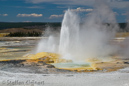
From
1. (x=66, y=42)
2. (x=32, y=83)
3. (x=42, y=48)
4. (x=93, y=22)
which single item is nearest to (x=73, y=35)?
(x=66, y=42)

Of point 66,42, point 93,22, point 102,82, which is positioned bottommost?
point 102,82

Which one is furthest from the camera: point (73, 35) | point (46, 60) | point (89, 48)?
point (89, 48)

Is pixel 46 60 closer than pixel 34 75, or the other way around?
pixel 34 75

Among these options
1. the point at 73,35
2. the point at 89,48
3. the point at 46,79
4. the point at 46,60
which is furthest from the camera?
the point at 89,48

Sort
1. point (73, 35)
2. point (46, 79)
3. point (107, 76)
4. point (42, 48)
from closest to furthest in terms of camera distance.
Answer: point (46, 79), point (107, 76), point (73, 35), point (42, 48)

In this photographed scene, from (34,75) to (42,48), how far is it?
422 inches

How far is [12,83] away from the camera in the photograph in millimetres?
8430

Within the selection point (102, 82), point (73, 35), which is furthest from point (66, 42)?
point (102, 82)

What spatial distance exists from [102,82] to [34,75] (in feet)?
10.8

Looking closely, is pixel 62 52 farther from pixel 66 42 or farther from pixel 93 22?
pixel 93 22

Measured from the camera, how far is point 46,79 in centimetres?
901

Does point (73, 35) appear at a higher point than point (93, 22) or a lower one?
lower

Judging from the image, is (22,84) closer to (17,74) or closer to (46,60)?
(17,74)

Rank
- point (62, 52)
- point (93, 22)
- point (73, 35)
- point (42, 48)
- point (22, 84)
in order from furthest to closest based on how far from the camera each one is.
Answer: point (93, 22), point (42, 48), point (73, 35), point (62, 52), point (22, 84)
